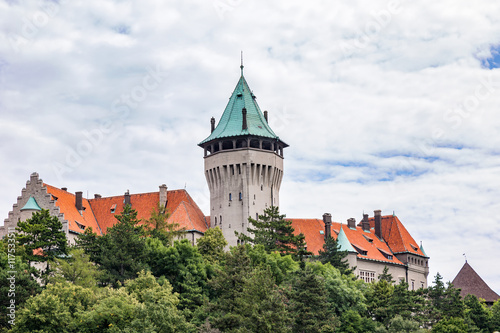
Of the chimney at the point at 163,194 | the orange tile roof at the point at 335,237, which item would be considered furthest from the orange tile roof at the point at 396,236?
the chimney at the point at 163,194

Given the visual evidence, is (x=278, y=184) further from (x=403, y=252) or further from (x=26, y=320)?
(x=26, y=320)

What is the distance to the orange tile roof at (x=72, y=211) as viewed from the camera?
91188 mm

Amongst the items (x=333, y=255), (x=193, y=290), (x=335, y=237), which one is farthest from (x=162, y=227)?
(x=335, y=237)

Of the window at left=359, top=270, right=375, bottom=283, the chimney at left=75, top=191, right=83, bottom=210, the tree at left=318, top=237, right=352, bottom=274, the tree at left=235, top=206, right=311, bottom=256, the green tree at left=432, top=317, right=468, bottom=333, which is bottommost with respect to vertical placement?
the green tree at left=432, top=317, right=468, bottom=333

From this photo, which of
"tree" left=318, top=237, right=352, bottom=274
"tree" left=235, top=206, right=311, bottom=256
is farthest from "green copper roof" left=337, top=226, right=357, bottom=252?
"tree" left=235, top=206, right=311, bottom=256

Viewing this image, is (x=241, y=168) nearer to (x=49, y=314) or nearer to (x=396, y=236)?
(x=396, y=236)

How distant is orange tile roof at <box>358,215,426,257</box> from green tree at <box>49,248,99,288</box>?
176ft

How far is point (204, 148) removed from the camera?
99875mm

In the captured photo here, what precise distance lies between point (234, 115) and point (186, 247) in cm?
3124

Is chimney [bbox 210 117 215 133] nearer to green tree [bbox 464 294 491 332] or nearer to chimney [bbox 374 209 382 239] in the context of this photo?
chimney [bbox 374 209 382 239]

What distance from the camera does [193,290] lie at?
218 ft

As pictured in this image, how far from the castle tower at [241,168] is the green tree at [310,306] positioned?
97.3 ft

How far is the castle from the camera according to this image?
9212cm

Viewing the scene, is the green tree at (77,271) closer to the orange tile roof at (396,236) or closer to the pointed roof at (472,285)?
the orange tile roof at (396,236)
